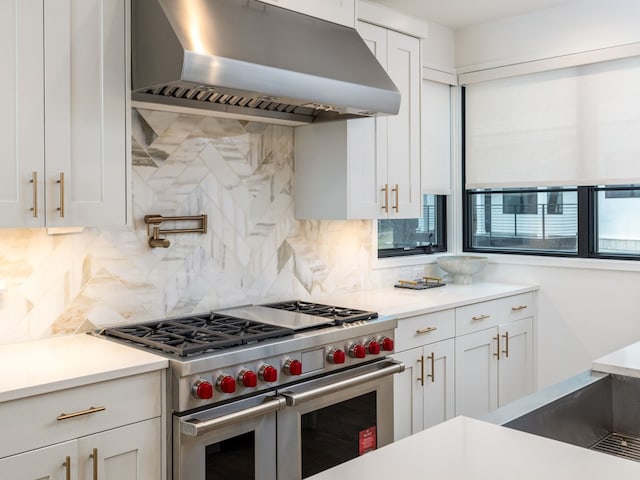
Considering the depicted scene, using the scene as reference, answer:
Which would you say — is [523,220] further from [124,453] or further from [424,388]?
[124,453]

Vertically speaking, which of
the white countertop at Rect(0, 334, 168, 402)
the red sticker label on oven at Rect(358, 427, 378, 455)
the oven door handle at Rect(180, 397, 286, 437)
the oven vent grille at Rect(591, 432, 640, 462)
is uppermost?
the white countertop at Rect(0, 334, 168, 402)

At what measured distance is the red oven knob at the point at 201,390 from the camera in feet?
6.95

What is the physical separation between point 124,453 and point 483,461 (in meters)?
1.28

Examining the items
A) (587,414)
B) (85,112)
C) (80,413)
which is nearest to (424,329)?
(587,414)

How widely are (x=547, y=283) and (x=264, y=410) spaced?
2.47 m

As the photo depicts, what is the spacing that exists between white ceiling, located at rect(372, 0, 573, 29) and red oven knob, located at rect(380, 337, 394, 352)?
6.99ft

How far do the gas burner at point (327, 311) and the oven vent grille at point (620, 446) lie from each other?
1.23 metres

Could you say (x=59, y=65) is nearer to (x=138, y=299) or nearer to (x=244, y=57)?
(x=244, y=57)

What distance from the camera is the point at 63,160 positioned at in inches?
84.1

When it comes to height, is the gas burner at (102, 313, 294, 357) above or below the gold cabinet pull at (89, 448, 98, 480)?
above

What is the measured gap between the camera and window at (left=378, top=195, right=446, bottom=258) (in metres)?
4.10

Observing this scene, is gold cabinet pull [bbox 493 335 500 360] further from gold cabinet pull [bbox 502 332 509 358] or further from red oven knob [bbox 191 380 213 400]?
red oven knob [bbox 191 380 213 400]

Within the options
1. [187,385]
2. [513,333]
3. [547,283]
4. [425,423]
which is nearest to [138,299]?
[187,385]

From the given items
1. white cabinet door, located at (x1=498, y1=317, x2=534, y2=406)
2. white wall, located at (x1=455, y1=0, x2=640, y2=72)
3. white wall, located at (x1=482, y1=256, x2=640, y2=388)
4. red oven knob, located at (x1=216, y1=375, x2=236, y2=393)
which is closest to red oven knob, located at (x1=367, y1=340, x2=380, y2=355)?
red oven knob, located at (x1=216, y1=375, x2=236, y2=393)
